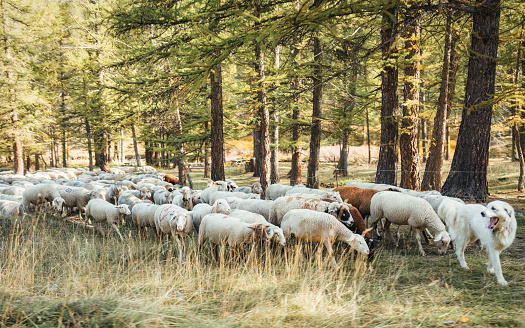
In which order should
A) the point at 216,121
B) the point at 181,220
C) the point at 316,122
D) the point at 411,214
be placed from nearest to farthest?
the point at 411,214 → the point at 181,220 → the point at 216,121 → the point at 316,122

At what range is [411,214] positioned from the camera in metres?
6.79

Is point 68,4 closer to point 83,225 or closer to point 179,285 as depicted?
point 83,225

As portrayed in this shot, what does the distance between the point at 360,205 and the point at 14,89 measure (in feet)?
93.3

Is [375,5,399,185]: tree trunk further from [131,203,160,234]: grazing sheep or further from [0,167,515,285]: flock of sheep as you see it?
[131,203,160,234]: grazing sheep

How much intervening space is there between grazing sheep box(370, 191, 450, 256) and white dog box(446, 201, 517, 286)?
74 cm

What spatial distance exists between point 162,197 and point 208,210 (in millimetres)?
A: 4664

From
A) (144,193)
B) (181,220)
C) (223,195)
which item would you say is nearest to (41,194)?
(144,193)

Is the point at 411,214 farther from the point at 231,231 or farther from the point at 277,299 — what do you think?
the point at 277,299

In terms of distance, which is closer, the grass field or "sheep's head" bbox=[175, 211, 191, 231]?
the grass field

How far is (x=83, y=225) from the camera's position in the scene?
33.4 ft

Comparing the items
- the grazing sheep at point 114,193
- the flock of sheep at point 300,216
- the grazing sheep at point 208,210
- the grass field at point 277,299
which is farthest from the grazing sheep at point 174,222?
the grazing sheep at point 114,193

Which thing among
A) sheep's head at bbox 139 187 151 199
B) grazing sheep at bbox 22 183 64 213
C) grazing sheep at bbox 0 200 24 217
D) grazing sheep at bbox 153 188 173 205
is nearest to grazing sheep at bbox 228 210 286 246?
grazing sheep at bbox 153 188 173 205

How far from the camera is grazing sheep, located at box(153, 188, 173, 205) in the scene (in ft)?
37.8

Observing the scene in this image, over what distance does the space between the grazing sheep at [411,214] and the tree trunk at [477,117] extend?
377cm
